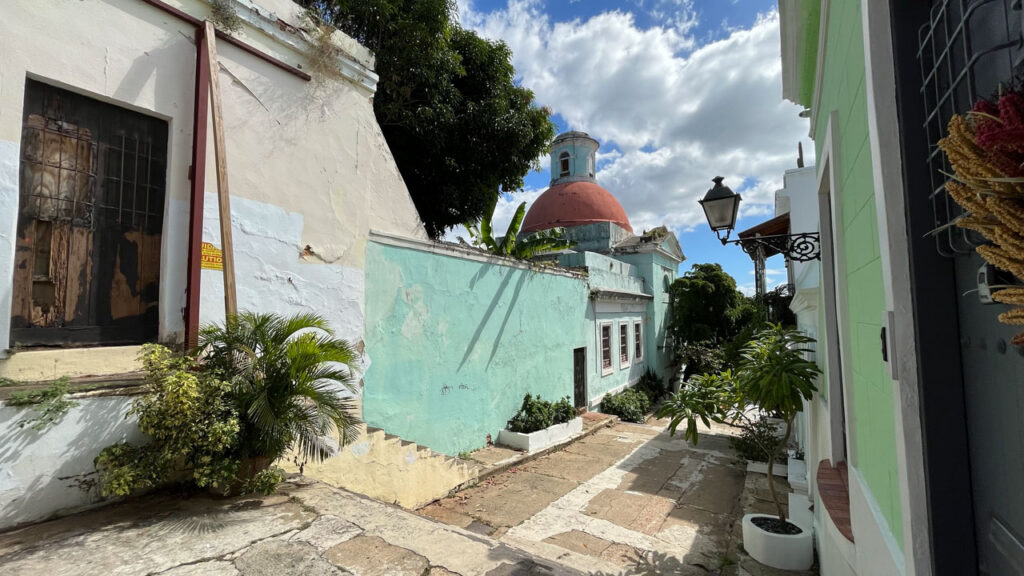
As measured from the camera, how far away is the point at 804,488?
6934 mm

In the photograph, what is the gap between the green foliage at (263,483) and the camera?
12.7 feet

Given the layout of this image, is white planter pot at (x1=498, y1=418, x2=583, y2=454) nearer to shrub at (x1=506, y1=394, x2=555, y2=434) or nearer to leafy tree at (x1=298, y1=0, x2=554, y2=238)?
shrub at (x1=506, y1=394, x2=555, y2=434)

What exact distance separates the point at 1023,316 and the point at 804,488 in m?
7.76

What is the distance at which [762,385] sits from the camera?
4.26m

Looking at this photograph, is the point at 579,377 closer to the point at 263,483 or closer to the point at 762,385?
the point at 762,385

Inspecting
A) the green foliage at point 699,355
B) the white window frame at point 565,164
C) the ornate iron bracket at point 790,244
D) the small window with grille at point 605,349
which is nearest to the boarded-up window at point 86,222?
the ornate iron bracket at point 790,244

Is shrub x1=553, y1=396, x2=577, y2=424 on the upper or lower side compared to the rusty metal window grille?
lower

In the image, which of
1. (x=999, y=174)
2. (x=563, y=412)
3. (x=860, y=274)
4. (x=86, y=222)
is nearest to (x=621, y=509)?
(x=563, y=412)

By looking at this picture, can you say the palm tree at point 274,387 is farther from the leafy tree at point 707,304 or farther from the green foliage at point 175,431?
the leafy tree at point 707,304

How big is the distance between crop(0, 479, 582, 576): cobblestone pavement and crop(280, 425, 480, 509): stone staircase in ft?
4.16

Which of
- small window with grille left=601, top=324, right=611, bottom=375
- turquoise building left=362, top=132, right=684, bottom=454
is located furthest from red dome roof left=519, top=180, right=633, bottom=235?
small window with grille left=601, top=324, right=611, bottom=375

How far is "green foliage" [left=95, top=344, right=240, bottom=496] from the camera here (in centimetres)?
343

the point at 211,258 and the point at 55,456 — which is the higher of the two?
the point at 211,258

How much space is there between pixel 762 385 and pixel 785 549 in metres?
2.12
